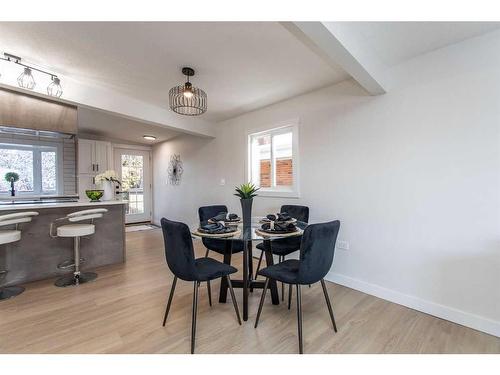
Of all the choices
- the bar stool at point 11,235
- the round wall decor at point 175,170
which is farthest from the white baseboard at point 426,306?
the round wall decor at point 175,170

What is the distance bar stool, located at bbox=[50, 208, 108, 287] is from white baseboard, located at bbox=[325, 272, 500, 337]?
3.02m

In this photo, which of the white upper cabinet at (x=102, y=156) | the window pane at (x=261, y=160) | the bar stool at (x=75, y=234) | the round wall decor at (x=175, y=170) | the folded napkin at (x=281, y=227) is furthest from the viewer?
the round wall decor at (x=175, y=170)

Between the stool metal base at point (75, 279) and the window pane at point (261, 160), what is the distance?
256 centimetres

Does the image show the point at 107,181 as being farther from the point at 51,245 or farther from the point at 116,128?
the point at 116,128

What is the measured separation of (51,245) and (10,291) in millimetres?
592

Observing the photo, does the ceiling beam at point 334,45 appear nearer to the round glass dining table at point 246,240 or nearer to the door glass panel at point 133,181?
the round glass dining table at point 246,240

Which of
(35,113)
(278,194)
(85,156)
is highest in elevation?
(35,113)

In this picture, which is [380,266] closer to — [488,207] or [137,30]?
[488,207]

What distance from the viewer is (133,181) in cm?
636

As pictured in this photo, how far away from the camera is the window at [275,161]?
3232mm

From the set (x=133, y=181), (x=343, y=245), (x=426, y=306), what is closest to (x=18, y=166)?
(x=133, y=181)

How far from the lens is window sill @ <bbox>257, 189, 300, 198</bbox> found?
10.5ft

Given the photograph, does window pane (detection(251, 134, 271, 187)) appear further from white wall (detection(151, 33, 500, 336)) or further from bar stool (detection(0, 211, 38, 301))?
bar stool (detection(0, 211, 38, 301))
